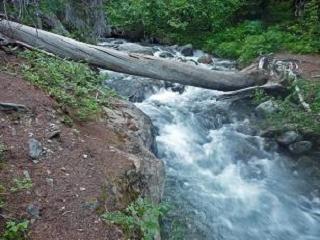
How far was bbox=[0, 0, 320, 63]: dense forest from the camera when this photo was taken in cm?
1317

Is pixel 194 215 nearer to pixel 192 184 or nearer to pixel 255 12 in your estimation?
pixel 192 184

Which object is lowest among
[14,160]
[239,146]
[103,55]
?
[239,146]

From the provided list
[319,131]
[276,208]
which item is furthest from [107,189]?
[319,131]

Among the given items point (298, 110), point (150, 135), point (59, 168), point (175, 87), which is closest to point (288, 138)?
point (298, 110)

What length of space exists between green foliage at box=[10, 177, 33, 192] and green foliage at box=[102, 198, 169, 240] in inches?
32.1

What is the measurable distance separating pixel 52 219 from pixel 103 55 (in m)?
5.12

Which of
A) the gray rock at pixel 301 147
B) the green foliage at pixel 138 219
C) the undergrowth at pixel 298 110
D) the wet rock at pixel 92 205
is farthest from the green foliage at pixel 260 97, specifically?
the wet rock at pixel 92 205

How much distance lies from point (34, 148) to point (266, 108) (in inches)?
235

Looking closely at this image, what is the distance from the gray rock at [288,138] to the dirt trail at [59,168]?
3.75 m

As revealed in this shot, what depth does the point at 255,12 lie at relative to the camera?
1533cm

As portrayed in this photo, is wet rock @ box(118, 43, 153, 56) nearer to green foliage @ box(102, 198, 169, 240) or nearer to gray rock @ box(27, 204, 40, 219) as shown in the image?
green foliage @ box(102, 198, 169, 240)

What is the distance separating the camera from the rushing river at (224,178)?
21.4 ft

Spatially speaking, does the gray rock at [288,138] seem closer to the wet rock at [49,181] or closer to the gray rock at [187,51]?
the wet rock at [49,181]

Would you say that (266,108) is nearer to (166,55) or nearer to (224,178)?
(224,178)
